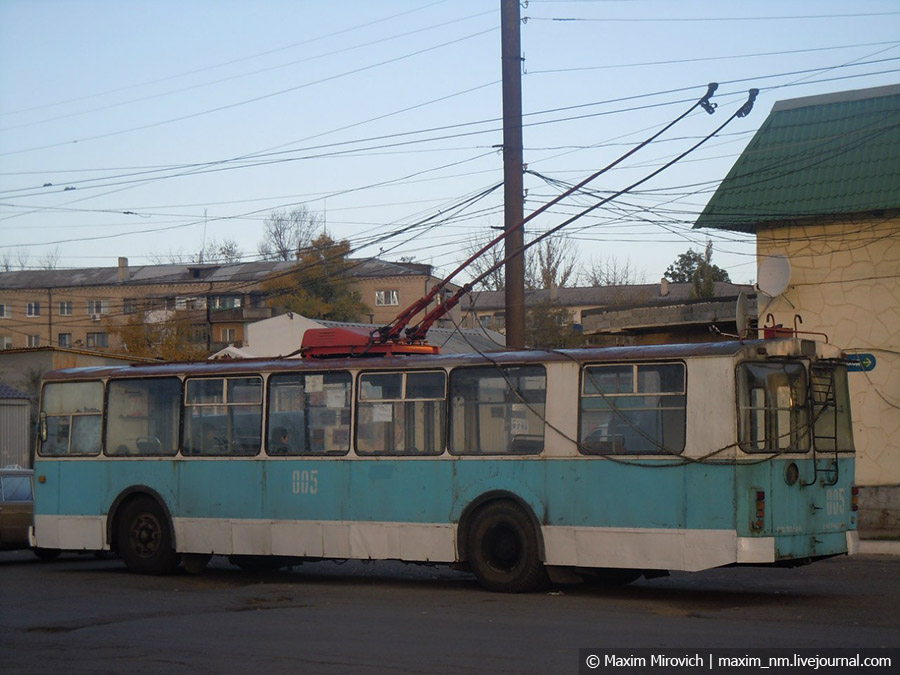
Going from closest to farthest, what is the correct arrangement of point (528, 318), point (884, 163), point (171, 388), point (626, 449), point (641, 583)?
point (626, 449), point (641, 583), point (171, 388), point (884, 163), point (528, 318)

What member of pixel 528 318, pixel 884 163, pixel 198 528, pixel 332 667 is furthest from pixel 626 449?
pixel 528 318

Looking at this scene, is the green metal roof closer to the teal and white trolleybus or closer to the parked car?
the teal and white trolleybus

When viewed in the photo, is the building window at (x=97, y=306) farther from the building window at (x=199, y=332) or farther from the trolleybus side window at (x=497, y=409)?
the trolleybus side window at (x=497, y=409)

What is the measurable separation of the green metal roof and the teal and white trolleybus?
814 centimetres

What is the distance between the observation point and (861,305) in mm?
20703

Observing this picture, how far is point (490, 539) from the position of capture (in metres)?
13.4

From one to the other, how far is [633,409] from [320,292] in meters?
60.5

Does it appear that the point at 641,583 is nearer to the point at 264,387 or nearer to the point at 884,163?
the point at 264,387

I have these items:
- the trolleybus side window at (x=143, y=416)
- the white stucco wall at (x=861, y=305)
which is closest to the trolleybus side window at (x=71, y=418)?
the trolleybus side window at (x=143, y=416)

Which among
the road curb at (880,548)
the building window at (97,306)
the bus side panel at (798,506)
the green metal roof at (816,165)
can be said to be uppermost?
the building window at (97,306)

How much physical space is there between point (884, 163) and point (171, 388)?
42.0ft

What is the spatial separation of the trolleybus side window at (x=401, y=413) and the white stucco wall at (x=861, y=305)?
28.7 ft

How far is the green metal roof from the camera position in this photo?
20188 mm

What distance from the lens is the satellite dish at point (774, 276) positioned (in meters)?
18.4
